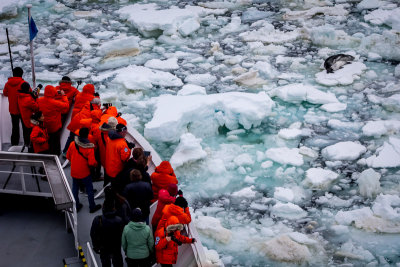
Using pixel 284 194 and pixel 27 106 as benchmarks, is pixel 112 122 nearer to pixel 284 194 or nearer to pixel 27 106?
pixel 27 106

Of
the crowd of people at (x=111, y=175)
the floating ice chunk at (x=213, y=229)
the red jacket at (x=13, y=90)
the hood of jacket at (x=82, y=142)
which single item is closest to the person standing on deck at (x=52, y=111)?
the crowd of people at (x=111, y=175)

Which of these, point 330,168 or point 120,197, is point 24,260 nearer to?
point 120,197

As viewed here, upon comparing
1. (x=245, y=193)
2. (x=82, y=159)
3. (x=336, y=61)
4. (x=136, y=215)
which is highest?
(x=136, y=215)

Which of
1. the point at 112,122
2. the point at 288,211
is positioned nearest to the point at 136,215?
the point at 112,122

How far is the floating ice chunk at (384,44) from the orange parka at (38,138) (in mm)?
8034

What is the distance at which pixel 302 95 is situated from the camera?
899 cm

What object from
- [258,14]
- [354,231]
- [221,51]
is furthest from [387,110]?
[258,14]

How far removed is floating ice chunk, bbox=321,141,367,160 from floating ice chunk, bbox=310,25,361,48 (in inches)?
164

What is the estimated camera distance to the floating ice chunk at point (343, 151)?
7.52 meters

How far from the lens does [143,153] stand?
178 inches

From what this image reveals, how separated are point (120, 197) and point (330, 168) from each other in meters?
4.15

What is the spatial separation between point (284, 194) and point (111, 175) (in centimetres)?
289

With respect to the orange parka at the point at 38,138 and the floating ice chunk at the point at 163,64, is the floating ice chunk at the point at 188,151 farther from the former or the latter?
the floating ice chunk at the point at 163,64

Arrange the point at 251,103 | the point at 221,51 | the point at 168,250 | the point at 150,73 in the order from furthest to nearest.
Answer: the point at 221,51
the point at 150,73
the point at 251,103
the point at 168,250
